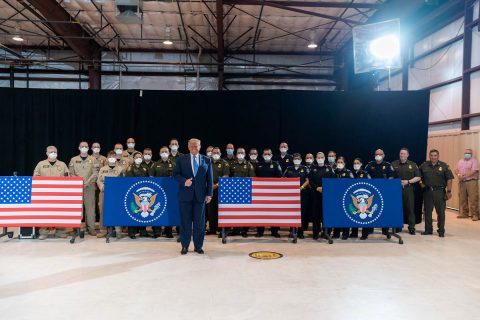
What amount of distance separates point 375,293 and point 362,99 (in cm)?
618

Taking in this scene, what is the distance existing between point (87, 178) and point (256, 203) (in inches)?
134

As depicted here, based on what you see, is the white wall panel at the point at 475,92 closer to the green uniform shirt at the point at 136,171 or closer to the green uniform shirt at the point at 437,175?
the green uniform shirt at the point at 437,175

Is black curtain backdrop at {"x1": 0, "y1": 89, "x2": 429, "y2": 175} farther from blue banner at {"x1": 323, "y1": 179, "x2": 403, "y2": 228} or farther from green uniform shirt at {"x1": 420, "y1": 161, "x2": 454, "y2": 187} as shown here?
blue banner at {"x1": 323, "y1": 179, "x2": 403, "y2": 228}

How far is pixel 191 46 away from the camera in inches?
623

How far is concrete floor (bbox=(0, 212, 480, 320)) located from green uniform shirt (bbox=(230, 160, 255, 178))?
152cm

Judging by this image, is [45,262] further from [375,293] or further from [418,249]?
[418,249]

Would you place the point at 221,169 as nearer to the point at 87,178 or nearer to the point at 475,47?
the point at 87,178

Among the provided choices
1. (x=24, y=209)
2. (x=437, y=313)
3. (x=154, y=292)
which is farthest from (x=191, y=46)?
(x=437, y=313)

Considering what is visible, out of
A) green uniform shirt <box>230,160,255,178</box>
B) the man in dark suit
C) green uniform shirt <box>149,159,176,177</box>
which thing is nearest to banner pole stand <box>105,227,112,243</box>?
green uniform shirt <box>149,159,176,177</box>

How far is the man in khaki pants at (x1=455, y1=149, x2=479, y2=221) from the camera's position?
372 inches

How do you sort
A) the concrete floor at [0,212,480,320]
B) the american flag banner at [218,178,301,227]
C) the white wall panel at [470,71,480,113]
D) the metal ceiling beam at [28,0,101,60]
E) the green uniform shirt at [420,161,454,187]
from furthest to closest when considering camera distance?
the metal ceiling beam at [28,0,101,60] → the white wall panel at [470,71,480,113] → the green uniform shirt at [420,161,454,187] → the american flag banner at [218,178,301,227] → the concrete floor at [0,212,480,320]

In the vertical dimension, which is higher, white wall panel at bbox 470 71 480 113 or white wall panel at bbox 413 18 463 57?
white wall panel at bbox 413 18 463 57

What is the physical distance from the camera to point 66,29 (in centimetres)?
1228

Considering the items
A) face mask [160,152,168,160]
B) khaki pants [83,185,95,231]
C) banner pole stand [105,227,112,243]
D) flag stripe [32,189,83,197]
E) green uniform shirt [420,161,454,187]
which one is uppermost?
face mask [160,152,168,160]
